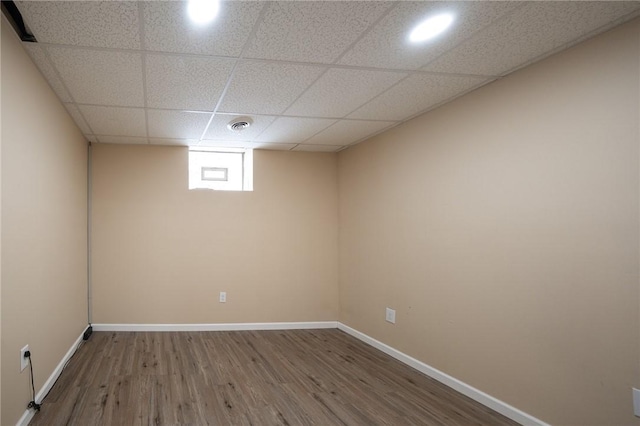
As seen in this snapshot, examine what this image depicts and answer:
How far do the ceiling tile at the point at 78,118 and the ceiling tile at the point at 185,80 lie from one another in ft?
2.13

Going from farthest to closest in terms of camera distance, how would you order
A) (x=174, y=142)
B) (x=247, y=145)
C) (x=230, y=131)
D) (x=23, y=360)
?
1. (x=247, y=145)
2. (x=174, y=142)
3. (x=230, y=131)
4. (x=23, y=360)

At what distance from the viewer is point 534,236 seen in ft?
8.25

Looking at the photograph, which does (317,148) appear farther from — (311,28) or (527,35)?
(527,35)

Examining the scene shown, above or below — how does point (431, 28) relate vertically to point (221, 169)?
above

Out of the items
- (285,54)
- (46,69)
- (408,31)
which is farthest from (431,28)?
(46,69)

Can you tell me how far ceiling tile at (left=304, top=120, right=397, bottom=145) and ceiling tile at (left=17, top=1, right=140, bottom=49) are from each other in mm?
2097

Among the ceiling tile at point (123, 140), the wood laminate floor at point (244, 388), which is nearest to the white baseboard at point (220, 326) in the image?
the wood laminate floor at point (244, 388)

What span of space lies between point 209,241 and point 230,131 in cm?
150

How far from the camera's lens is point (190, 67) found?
2555 millimetres

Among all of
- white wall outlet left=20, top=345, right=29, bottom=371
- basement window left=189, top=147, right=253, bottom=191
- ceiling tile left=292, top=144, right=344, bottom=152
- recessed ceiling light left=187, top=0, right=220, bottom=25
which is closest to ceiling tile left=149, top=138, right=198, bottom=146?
basement window left=189, top=147, right=253, bottom=191

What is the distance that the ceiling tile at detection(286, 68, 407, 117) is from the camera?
270 centimetres

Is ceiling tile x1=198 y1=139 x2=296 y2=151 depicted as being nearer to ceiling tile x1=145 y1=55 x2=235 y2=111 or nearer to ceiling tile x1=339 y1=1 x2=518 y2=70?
ceiling tile x1=145 y1=55 x2=235 y2=111

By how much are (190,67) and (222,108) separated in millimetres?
864

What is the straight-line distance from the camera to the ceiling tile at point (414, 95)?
2795mm
